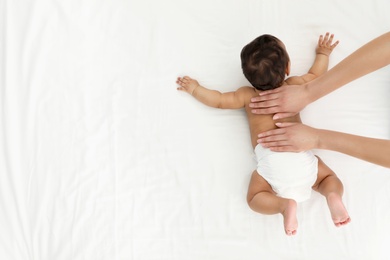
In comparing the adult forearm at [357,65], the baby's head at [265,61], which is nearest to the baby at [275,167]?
the baby's head at [265,61]

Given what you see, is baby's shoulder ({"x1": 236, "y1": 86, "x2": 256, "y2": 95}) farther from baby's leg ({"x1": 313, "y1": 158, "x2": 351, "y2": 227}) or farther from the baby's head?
baby's leg ({"x1": 313, "y1": 158, "x2": 351, "y2": 227})

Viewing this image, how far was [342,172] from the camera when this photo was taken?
4.40 feet

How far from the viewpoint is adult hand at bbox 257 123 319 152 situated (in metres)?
1.21

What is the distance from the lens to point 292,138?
1.21 meters

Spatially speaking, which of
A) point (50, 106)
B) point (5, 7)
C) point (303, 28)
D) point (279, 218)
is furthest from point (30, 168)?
point (303, 28)

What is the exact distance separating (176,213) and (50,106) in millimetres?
573

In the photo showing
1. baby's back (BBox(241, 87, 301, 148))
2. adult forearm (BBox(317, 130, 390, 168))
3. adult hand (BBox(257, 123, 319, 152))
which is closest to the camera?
adult forearm (BBox(317, 130, 390, 168))

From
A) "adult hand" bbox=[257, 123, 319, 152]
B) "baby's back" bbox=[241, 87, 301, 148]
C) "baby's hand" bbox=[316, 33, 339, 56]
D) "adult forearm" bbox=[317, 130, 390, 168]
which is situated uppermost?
"baby's hand" bbox=[316, 33, 339, 56]

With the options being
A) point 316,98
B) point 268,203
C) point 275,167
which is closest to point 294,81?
point 316,98

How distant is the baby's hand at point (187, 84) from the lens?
1399mm

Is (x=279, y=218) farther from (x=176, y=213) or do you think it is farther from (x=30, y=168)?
(x=30, y=168)

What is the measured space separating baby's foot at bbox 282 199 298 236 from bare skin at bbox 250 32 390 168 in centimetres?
18

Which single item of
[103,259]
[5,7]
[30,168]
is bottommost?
[103,259]

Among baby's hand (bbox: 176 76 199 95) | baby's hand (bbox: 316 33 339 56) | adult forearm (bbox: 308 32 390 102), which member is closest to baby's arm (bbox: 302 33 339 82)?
baby's hand (bbox: 316 33 339 56)
